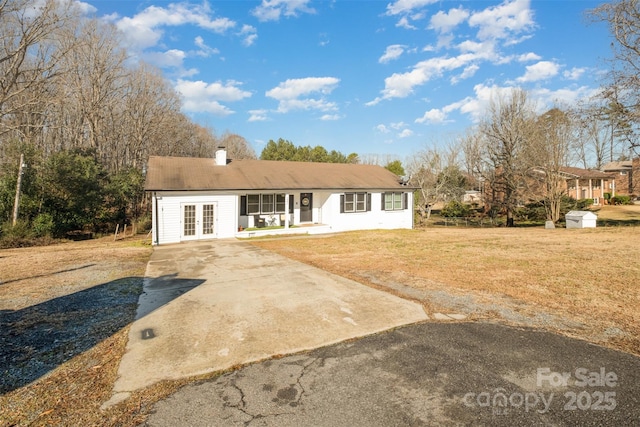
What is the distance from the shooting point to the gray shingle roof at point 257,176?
54.0 ft

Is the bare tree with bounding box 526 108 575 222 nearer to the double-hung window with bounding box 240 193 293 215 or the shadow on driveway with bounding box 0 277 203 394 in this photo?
the double-hung window with bounding box 240 193 293 215

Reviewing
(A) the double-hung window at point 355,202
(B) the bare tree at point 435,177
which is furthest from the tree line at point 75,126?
(B) the bare tree at point 435,177

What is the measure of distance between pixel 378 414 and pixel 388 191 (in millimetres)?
19463

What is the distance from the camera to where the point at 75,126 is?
2812 centimetres

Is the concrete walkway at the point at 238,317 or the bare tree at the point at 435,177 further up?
the bare tree at the point at 435,177

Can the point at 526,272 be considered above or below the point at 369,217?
below

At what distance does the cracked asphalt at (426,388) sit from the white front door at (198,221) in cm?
1337

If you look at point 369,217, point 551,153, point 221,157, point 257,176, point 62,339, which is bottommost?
point 62,339

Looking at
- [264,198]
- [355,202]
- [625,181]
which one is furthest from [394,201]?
[625,181]

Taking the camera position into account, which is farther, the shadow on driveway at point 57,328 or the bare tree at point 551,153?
the bare tree at point 551,153

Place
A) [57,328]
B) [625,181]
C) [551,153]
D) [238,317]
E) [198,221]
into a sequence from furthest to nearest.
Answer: [625,181] < [551,153] < [198,221] < [238,317] < [57,328]

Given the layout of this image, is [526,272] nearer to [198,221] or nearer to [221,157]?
[198,221]

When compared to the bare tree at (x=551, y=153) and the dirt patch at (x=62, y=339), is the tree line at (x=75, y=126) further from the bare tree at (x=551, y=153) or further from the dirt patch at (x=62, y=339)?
the bare tree at (x=551, y=153)

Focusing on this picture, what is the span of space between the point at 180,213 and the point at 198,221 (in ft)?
3.08
